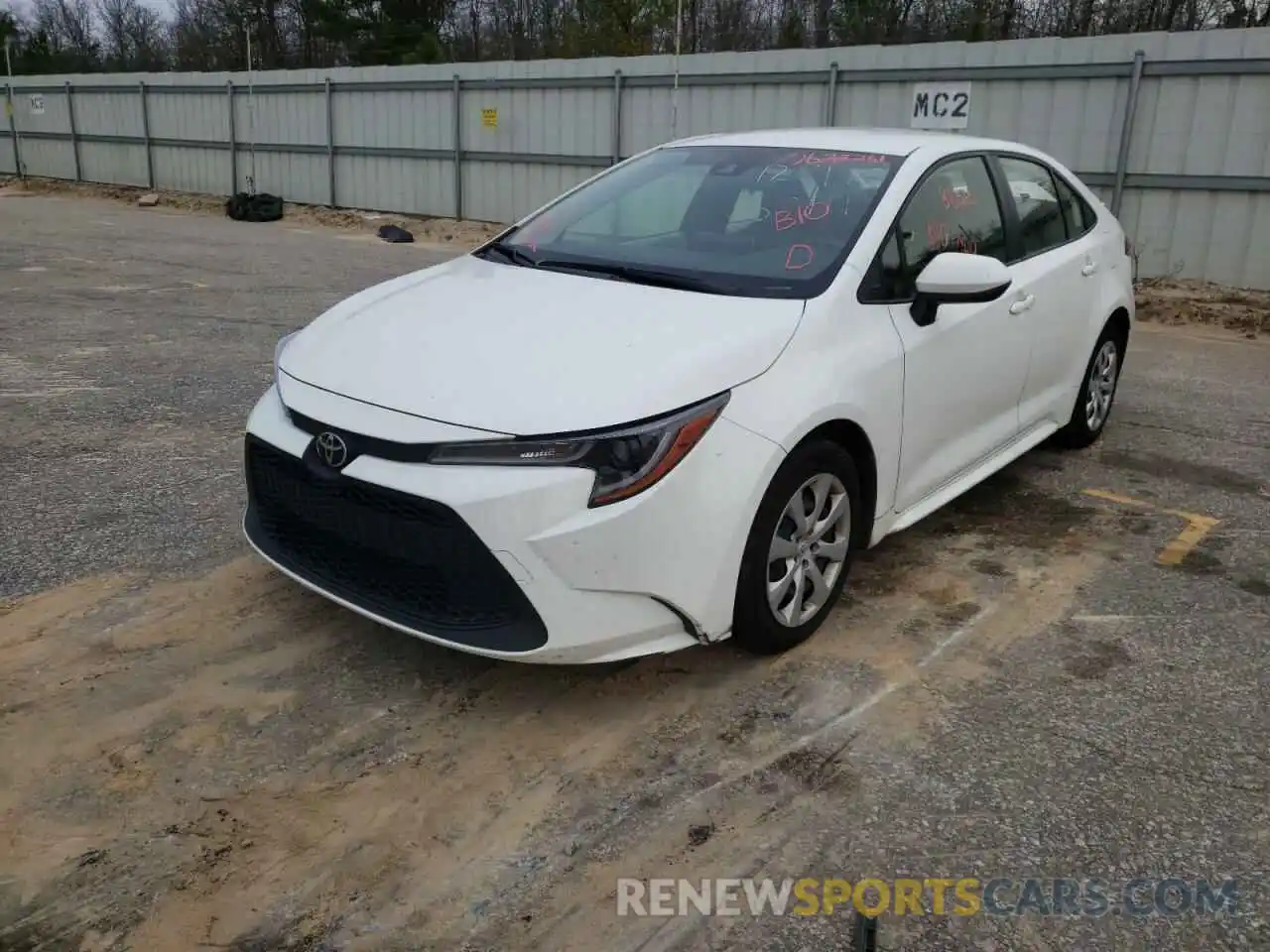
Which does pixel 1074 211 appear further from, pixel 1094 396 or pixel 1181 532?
pixel 1181 532

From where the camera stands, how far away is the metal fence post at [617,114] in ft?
49.1

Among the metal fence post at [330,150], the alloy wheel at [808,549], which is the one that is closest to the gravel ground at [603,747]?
the alloy wheel at [808,549]

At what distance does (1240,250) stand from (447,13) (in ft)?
107

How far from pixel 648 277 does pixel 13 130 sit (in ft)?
99.7

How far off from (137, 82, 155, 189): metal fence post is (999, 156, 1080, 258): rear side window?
76.6 feet

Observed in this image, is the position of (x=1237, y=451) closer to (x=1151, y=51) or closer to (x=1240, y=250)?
(x=1240, y=250)

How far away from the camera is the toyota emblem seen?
2920mm

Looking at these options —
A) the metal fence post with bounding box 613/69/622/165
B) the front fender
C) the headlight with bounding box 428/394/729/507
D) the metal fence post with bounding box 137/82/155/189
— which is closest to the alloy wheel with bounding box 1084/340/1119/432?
the front fender

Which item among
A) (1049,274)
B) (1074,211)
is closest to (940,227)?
(1049,274)

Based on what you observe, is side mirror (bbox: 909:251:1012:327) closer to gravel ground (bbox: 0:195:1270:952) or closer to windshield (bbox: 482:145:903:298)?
windshield (bbox: 482:145:903:298)

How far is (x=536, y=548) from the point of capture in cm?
271

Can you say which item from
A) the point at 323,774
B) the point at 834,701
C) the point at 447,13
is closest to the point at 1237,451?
the point at 834,701

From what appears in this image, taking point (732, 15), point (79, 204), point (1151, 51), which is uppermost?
point (732, 15)

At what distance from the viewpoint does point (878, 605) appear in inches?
150
